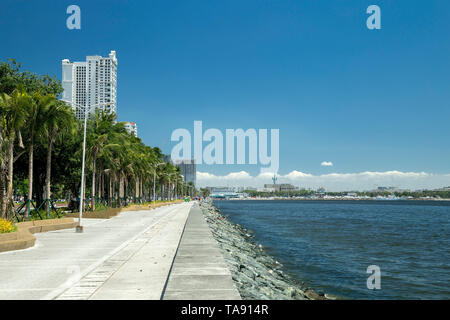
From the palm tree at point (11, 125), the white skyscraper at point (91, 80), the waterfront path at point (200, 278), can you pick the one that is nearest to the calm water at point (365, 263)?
the waterfront path at point (200, 278)

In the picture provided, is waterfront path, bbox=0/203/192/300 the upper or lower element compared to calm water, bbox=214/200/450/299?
upper

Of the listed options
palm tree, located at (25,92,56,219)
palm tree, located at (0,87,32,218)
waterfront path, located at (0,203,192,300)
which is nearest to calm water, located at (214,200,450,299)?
waterfront path, located at (0,203,192,300)

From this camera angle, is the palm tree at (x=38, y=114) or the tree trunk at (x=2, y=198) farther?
the palm tree at (x=38, y=114)

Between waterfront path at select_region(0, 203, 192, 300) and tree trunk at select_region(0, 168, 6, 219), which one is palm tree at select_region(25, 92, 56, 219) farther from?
waterfront path at select_region(0, 203, 192, 300)

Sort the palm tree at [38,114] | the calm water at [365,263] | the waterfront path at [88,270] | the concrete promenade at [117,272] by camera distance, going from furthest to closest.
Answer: the palm tree at [38,114], the calm water at [365,263], the waterfront path at [88,270], the concrete promenade at [117,272]

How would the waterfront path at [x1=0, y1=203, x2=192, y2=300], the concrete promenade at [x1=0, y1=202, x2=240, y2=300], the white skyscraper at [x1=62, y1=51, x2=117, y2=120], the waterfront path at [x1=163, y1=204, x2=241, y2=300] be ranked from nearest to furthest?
the waterfront path at [x1=163, y1=204, x2=241, y2=300]
the concrete promenade at [x1=0, y1=202, x2=240, y2=300]
the waterfront path at [x1=0, y1=203, x2=192, y2=300]
the white skyscraper at [x1=62, y1=51, x2=117, y2=120]

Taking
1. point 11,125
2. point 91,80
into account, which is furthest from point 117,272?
point 91,80

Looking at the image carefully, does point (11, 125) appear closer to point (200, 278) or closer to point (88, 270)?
point (88, 270)

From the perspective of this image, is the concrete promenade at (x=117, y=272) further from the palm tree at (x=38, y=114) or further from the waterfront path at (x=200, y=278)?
the palm tree at (x=38, y=114)

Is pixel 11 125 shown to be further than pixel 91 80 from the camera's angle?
No

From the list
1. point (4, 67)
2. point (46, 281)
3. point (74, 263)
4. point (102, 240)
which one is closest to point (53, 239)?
point (102, 240)

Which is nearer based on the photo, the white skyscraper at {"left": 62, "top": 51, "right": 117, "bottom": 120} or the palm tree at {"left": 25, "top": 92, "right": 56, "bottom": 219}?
the palm tree at {"left": 25, "top": 92, "right": 56, "bottom": 219}

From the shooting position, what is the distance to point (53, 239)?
20.1 metres
